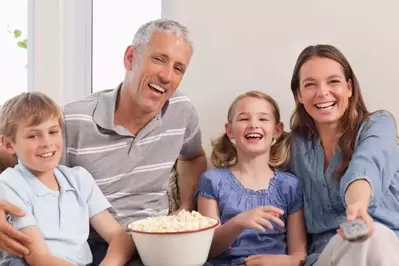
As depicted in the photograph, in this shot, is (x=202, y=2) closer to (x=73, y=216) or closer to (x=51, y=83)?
(x=51, y=83)

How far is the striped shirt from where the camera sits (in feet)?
5.23

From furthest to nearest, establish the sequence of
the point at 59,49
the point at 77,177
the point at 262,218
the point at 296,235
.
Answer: the point at 59,49 → the point at 296,235 → the point at 77,177 → the point at 262,218

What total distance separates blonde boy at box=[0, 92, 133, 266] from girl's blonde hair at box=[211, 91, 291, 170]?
440mm

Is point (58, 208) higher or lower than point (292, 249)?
higher

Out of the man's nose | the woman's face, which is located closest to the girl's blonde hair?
the woman's face

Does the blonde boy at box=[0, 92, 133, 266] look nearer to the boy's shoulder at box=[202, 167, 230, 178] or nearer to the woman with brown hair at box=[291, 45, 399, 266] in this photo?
the boy's shoulder at box=[202, 167, 230, 178]

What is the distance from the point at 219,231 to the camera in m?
1.53

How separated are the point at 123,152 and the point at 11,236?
43cm

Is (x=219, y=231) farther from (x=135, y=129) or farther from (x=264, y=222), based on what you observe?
(x=135, y=129)

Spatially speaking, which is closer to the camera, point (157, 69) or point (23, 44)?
point (157, 69)

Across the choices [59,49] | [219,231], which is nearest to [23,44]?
[59,49]

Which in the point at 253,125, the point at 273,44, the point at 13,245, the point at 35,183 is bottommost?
the point at 13,245

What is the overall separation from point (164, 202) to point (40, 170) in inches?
18.1

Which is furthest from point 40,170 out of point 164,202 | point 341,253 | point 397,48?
point 397,48
